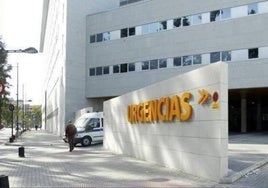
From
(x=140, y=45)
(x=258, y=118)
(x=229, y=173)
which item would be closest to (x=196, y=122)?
(x=229, y=173)

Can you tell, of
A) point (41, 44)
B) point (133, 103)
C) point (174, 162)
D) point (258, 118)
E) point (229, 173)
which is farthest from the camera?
point (41, 44)

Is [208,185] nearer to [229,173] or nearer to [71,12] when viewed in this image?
[229,173]

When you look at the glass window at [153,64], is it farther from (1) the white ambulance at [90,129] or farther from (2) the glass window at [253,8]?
(1) the white ambulance at [90,129]

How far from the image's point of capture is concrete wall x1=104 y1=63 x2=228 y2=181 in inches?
523

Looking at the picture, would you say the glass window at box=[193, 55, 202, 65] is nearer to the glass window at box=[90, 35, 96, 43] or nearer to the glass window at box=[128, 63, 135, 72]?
the glass window at box=[128, 63, 135, 72]

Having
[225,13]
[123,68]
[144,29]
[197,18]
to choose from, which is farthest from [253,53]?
[123,68]

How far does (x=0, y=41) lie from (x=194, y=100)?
121ft

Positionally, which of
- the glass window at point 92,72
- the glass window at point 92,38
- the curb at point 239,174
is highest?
the glass window at point 92,38

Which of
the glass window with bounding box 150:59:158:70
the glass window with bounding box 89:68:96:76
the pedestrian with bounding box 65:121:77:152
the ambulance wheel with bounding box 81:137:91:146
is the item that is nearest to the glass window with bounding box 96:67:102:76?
the glass window with bounding box 89:68:96:76

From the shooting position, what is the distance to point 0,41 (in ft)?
158

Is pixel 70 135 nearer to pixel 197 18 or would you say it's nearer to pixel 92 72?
pixel 197 18

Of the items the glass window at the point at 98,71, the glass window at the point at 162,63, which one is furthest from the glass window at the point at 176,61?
the glass window at the point at 98,71

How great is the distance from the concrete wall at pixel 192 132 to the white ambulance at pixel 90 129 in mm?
10718

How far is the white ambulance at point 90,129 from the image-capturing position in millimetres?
32000
